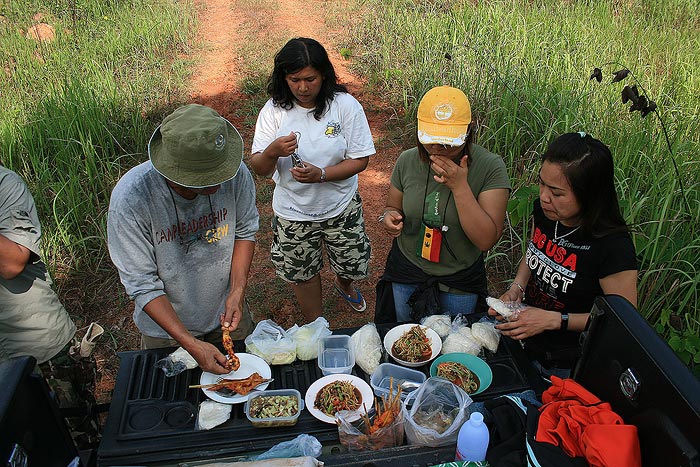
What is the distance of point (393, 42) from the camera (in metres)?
6.86

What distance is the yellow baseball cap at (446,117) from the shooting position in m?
1.97

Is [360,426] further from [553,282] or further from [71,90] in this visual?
[71,90]

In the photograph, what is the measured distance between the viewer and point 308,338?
1.95m

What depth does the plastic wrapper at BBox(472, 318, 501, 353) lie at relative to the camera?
6.33 ft

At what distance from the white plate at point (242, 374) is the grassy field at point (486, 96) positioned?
1558 millimetres

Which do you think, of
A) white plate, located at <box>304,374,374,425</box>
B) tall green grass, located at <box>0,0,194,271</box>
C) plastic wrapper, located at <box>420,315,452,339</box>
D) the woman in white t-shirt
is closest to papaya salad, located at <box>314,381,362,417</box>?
white plate, located at <box>304,374,374,425</box>

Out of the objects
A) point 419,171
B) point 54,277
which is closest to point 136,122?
point 54,277

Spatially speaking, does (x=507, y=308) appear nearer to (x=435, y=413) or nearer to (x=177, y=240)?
(x=435, y=413)

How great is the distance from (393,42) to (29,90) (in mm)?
4449

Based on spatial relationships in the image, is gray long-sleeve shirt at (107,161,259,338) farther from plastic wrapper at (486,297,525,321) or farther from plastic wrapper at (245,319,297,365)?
plastic wrapper at (486,297,525,321)

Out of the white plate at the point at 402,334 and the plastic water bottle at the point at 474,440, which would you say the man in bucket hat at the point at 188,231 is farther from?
the plastic water bottle at the point at 474,440

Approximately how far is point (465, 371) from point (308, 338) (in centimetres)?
61

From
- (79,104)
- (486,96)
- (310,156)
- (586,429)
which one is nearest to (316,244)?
(310,156)

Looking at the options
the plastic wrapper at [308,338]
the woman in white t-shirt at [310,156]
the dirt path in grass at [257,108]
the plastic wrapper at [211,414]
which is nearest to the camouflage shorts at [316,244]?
the woman in white t-shirt at [310,156]
